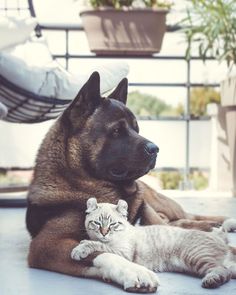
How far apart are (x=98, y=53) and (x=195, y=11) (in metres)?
0.64

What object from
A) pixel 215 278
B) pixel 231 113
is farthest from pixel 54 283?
pixel 231 113

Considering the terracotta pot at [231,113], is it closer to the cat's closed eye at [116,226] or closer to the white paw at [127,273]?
the cat's closed eye at [116,226]

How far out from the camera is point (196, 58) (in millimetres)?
4980

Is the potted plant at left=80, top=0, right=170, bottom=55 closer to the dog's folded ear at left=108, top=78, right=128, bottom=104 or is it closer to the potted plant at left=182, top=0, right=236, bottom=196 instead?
the potted plant at left=182, top=0, right=236, bottom=196

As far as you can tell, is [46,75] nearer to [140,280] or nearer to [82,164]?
[82,164]

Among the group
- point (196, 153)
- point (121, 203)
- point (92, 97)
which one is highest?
point (92, 97)

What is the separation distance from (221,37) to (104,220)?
9.38ft

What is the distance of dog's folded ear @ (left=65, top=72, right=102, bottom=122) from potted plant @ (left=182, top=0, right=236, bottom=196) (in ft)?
7.39

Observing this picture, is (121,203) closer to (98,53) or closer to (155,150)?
(155,150)

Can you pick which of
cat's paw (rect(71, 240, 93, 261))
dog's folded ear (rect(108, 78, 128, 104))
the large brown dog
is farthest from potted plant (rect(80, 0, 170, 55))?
cat's paw (rect(71, 240, 93, 261))

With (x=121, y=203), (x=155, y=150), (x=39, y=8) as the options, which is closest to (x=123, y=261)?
(x=121, y=203)

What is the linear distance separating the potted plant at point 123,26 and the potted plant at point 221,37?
21cm

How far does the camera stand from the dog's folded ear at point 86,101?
2.30 m

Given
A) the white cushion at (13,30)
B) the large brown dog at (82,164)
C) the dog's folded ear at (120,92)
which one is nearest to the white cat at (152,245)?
the large brown dog at (82,164)
